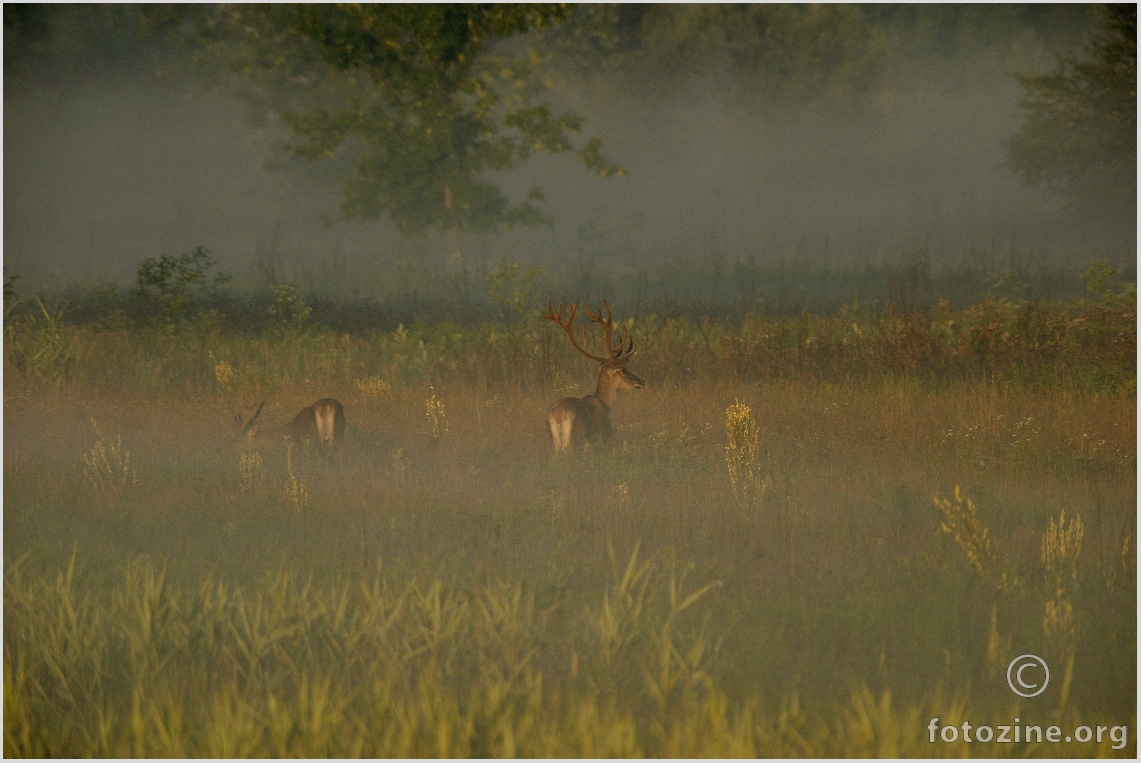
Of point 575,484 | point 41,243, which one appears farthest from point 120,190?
point 575,484

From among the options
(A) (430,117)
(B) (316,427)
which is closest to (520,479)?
(B) (316,427)

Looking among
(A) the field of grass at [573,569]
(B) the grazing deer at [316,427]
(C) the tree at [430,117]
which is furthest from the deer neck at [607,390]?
(C) the tree at [430,117]

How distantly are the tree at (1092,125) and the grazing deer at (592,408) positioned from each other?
1187 cm

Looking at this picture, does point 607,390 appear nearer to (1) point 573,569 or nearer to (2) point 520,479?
(2) point 520,479

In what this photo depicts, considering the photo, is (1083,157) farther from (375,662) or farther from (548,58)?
(375,662)

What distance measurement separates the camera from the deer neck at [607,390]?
627 cm

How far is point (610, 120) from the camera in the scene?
997 inches

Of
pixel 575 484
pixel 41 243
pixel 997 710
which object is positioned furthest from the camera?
pixel 41 243

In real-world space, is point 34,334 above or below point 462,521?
above

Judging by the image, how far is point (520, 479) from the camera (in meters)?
5.52

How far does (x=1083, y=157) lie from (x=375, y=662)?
18403 millimetres

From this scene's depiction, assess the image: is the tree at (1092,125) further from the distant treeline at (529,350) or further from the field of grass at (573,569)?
the field of grass at (573,569)

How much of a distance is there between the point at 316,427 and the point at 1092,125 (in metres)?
15.7

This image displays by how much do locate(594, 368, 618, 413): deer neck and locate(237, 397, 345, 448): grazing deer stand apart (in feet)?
5.31
